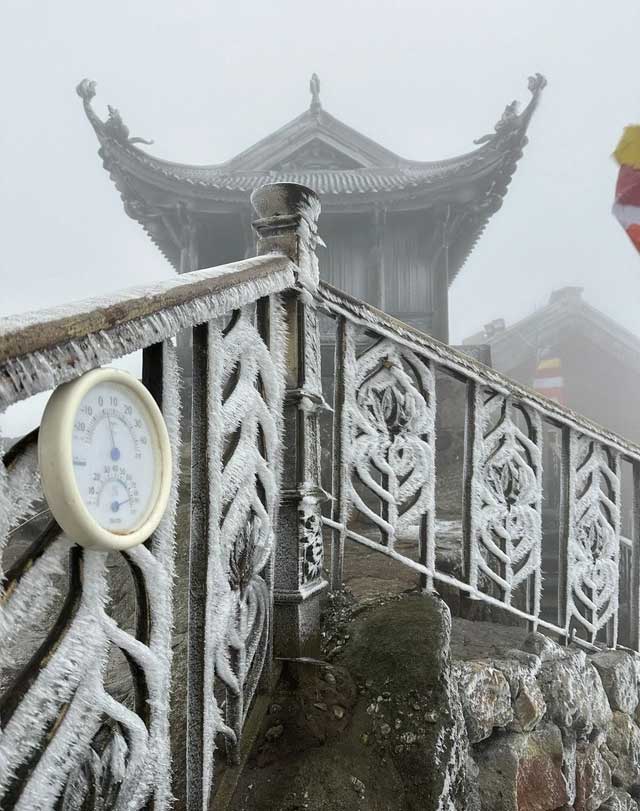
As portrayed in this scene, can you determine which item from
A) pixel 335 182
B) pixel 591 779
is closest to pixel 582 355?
pixel 335 182

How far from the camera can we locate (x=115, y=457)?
0.91m

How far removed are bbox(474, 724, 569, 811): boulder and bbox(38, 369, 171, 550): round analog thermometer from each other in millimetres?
1588

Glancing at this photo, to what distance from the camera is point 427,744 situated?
1434 millimetres

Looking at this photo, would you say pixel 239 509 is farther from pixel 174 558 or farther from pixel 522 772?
pixel 522 772

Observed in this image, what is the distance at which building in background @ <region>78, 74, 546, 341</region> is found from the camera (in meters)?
8.68

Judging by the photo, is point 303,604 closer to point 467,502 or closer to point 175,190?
point 467,502

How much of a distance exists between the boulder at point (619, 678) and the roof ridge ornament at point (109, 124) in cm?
882

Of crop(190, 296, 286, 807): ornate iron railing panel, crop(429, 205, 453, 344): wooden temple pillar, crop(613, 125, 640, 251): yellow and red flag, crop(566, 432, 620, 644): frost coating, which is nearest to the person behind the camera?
crop(190, 296, 286, 807): ornate iron railing panel

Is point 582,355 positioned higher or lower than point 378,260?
higher

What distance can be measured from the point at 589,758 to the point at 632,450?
144cm

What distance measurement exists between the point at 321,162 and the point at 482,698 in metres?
11.3

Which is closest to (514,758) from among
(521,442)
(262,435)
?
(521,442)

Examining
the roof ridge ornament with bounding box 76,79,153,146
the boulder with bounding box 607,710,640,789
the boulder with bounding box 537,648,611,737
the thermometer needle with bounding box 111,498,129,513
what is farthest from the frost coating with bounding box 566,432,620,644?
the roof ridge ornament with bounding box 76,79,153,146

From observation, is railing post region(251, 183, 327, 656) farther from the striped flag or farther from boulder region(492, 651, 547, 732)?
the striped flag
